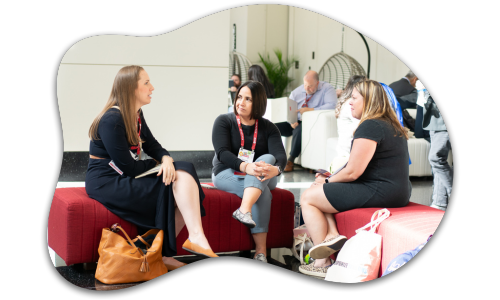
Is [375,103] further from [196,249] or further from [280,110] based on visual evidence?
[196,249]

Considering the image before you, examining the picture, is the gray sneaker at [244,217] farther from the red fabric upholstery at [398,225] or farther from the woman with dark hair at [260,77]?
the woman with dark hair at [260,77]

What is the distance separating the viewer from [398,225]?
196 centimetres

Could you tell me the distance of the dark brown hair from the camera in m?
2.21

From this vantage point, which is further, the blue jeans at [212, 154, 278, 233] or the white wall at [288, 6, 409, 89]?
the blue jeans at [212, 154, 278, 233]

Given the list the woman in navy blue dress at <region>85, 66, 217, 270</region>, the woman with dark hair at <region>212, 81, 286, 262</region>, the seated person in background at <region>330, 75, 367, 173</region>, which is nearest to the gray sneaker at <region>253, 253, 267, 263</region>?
the woman with dark hair at <region>212, 81, 286, 262</region>

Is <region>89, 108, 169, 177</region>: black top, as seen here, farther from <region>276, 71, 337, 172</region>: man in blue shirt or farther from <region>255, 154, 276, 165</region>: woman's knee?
<region>276, 71, 337, 172</region>: man in blue shirt

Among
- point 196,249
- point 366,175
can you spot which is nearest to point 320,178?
point 366,175

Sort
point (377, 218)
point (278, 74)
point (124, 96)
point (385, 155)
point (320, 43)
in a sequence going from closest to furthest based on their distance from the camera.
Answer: point (124, 96) → point (377, 218) → point (385, 155) → point (278, 74) → point (320, 43)

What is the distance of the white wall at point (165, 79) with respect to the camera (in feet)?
6.12

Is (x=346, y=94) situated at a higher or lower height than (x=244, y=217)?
higher

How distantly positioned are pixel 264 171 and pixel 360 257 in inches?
23.1

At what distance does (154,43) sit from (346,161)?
1.07 metres

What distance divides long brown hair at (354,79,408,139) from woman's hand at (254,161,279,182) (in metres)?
0.47

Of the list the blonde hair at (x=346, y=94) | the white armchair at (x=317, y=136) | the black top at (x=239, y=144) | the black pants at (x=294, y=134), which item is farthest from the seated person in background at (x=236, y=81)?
the blonde hair at (x=346, y=94)
